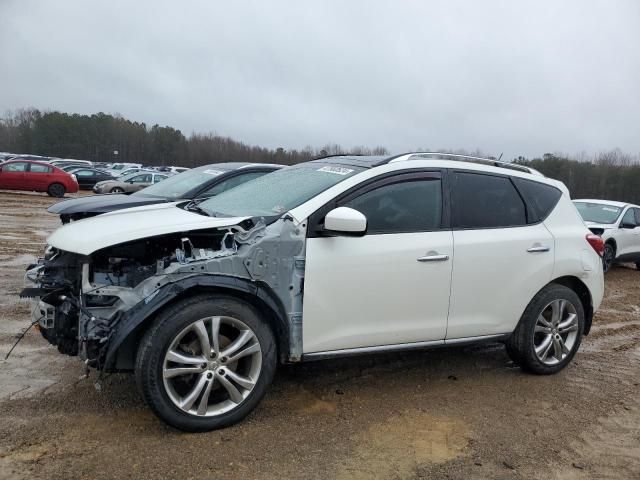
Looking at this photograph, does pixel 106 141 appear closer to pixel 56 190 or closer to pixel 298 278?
pixel 56 190

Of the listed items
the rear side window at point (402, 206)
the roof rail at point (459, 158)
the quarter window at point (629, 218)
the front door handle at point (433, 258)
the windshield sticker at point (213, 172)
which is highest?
the roof rail at point (459, 158)

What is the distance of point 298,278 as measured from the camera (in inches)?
140

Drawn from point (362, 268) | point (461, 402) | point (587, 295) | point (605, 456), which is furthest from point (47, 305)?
point (587, 295)

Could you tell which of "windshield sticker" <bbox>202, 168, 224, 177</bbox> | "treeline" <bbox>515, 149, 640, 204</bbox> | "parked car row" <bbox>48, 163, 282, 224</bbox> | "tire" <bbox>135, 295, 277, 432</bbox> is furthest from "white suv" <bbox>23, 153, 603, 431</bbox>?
"treeline" <bbox>515, 149, 640, 204</bbox>

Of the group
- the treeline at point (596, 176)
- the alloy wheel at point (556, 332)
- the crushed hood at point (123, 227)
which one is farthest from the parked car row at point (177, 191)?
the treeline at point (596, 176)

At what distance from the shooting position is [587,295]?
494cm

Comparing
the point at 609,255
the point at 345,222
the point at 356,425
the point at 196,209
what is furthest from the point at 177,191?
the point at 609,255

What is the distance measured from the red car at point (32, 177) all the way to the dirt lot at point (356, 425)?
20.3m

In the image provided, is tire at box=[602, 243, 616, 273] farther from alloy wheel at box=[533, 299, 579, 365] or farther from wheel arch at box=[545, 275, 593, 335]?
alloy wheel at box=[533, 299, 579, 365]

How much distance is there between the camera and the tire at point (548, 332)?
4566 mm

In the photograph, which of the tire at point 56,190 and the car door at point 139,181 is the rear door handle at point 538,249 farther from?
the tire at point 56,190

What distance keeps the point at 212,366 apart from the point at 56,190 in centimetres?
2303

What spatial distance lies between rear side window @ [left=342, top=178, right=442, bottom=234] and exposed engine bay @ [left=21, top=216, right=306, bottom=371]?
57 cm

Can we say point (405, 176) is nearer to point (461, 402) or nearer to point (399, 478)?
point (461, 402)
